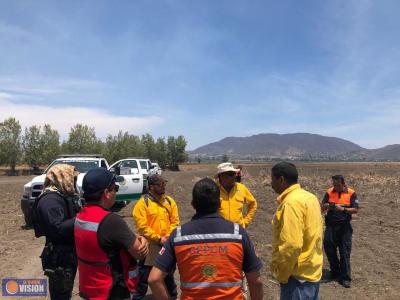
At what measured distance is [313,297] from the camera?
346 centimetres

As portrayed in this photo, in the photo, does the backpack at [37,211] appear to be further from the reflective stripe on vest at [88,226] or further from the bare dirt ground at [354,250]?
the bare dirt ground at [354,250]

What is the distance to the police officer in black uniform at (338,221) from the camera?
6742 millimetres

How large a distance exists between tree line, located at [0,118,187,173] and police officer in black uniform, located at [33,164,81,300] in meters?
58.6

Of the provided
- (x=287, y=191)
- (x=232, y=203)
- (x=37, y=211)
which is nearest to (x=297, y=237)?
(x=287, y=191)

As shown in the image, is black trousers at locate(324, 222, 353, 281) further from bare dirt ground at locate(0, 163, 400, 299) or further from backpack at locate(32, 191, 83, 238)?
backpack at locate(32, 191, 83, 238)

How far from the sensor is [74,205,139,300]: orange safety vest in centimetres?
286

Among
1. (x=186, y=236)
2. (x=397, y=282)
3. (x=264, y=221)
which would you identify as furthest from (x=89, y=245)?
(x=264, y=221)

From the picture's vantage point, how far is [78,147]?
221 ft

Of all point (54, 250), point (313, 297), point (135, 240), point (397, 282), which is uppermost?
point (135, 240)

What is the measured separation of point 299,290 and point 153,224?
7.19ft

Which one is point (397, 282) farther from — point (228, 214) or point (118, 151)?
point (118, 151)

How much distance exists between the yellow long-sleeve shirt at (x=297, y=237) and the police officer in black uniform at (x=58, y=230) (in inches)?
74.7

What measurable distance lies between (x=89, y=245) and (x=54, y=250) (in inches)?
39.3

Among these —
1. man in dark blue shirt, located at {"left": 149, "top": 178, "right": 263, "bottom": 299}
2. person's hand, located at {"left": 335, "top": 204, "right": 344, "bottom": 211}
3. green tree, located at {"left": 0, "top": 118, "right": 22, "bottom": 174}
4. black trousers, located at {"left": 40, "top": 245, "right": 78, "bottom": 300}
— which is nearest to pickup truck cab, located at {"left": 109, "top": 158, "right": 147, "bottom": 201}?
person's hand, located at {"left": 335, "top": 204, "right": 344, "bottom": 211}
